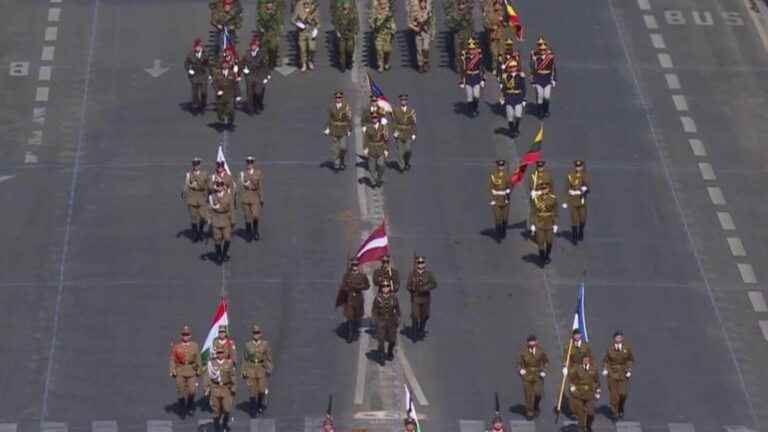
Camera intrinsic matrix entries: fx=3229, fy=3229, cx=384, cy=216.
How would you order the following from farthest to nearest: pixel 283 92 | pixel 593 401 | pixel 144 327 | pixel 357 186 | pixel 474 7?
1. pixel 474 7
2. pixel 283 92
3. pixel 357 186
4. pixel 144 327
5. pixel 593 401

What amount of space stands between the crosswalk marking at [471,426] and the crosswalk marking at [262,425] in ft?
13.3

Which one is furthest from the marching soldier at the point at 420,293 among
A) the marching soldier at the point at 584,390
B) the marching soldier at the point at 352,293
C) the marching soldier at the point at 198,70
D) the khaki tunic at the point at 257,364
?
the marching soldier at the point at 198,70

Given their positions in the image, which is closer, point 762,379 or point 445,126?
point 762,379

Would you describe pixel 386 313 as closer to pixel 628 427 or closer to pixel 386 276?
pixel 386 276

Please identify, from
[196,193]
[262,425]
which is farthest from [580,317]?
[196,193]

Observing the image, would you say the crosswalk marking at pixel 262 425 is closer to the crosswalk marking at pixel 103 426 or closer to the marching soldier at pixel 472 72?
the crosswalk marking at pixel 103 426

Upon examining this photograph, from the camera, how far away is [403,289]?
7550 cm

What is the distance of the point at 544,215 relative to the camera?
76125 millimetres

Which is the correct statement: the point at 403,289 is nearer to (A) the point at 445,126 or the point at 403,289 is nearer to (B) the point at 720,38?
(A) the point at 445,126

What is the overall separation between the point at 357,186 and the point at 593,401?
13971 millimetres

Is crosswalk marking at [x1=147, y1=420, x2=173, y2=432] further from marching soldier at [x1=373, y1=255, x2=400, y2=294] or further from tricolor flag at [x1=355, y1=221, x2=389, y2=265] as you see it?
tricolor flag at [x1=355, y1=221, x2=389, y2=265]

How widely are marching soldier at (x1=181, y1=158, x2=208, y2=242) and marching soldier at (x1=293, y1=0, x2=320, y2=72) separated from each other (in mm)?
11046

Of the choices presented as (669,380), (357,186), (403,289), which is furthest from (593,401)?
(357,186)

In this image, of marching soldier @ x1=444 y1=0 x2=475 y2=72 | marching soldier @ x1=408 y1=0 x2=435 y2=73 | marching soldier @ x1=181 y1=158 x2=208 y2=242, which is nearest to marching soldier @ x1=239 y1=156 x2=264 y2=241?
marching soldier @ x1=181 y1=158 x2=208 y2=242
